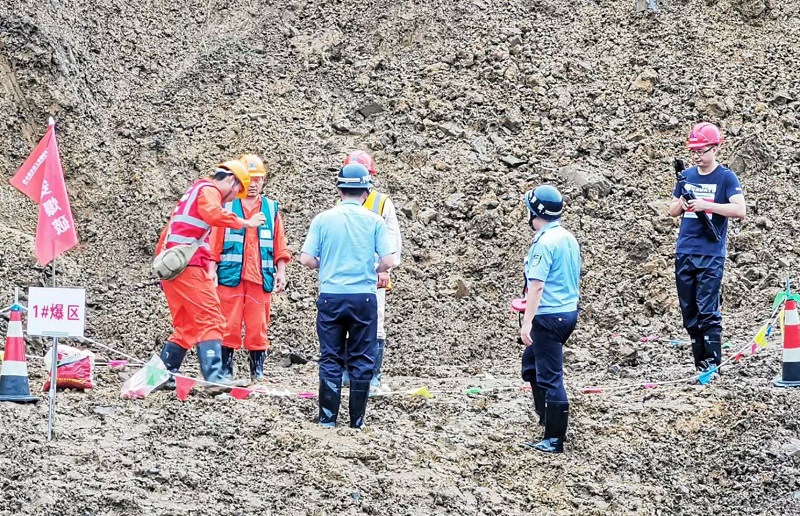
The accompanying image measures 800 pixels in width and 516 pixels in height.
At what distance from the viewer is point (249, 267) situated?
8.99m

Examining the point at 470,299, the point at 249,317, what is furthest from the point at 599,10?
the point at 249,317

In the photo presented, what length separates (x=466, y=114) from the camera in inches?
527

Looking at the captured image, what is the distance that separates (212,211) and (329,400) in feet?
5.12

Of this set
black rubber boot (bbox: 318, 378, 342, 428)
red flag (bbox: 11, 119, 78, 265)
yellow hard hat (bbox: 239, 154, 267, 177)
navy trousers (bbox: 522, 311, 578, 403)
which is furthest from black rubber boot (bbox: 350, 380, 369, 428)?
yellow hard hat (bbox: 239, 154, 267, 177)

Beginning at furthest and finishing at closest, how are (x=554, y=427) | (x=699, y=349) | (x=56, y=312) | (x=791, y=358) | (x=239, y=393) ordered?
(x=699, y=349) < (x=791, y=358) < (x=239, y=393) < (x=554, y=427) < (x=56, y=312)

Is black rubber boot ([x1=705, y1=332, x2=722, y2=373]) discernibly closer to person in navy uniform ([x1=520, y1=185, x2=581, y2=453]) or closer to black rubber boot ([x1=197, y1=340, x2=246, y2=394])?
person in navy uniform ([x1=520, y1=185, x2=581, y2=453])

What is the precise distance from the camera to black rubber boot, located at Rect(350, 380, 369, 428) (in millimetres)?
7527

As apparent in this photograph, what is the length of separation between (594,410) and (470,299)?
3.27 meters

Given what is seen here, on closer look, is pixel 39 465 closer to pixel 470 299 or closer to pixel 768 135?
pixel 470 299

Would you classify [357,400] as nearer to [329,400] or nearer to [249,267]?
[329,400]

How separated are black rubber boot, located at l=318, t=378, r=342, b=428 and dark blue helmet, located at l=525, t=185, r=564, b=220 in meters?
1.68

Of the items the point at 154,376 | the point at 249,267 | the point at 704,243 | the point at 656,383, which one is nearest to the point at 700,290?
the point at 704,243

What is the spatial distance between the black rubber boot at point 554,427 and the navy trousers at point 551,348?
0.05m

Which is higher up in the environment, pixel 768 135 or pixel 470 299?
pixel 768 135
